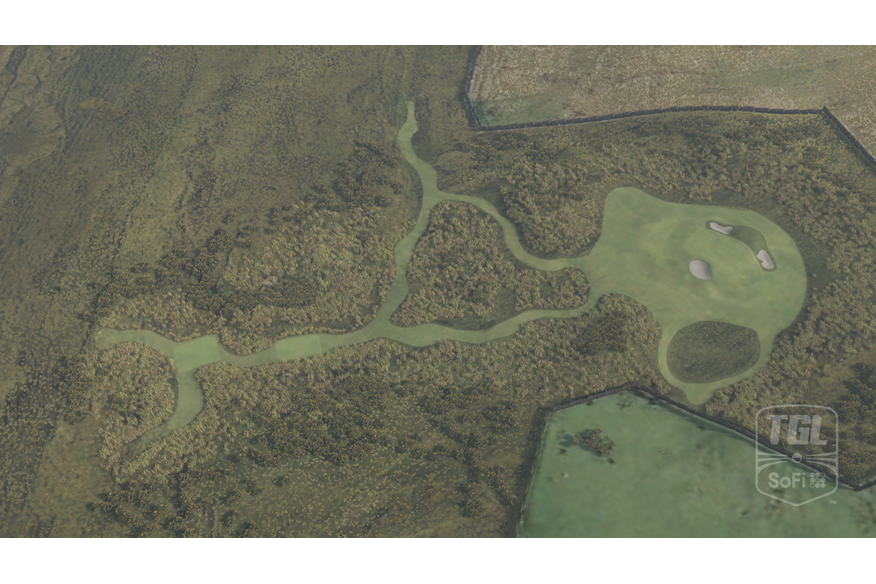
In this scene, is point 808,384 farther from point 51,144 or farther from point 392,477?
point 51,144

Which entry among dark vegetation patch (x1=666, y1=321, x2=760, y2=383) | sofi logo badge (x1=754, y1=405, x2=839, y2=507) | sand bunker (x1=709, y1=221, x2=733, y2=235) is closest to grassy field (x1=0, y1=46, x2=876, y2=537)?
sand bunker (x1=709, y1=221, x2=733, y2=235)

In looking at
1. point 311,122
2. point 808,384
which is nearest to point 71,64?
point 311,122

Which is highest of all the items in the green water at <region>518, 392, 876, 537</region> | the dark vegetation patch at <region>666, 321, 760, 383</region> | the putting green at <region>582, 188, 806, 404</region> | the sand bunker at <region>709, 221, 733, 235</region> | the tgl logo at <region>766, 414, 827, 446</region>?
the sand bunker at <region>709, 221, 733, 235</region>

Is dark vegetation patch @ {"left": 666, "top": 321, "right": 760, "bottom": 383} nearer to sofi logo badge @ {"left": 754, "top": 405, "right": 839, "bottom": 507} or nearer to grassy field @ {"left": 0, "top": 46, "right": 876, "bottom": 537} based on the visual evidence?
grassy field @ {"left": 0, "top": 46, "right": 876, "bottom": 537}

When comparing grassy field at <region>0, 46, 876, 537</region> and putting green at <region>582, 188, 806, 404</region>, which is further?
putting green at <region>582, 188, 806, 404</region>

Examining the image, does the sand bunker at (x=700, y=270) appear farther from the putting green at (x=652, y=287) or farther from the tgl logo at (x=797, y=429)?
the tgl logo at (x=797, y=429)

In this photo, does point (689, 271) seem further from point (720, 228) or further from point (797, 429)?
point (797, 429)

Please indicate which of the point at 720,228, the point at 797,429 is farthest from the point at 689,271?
the point at 797,429
